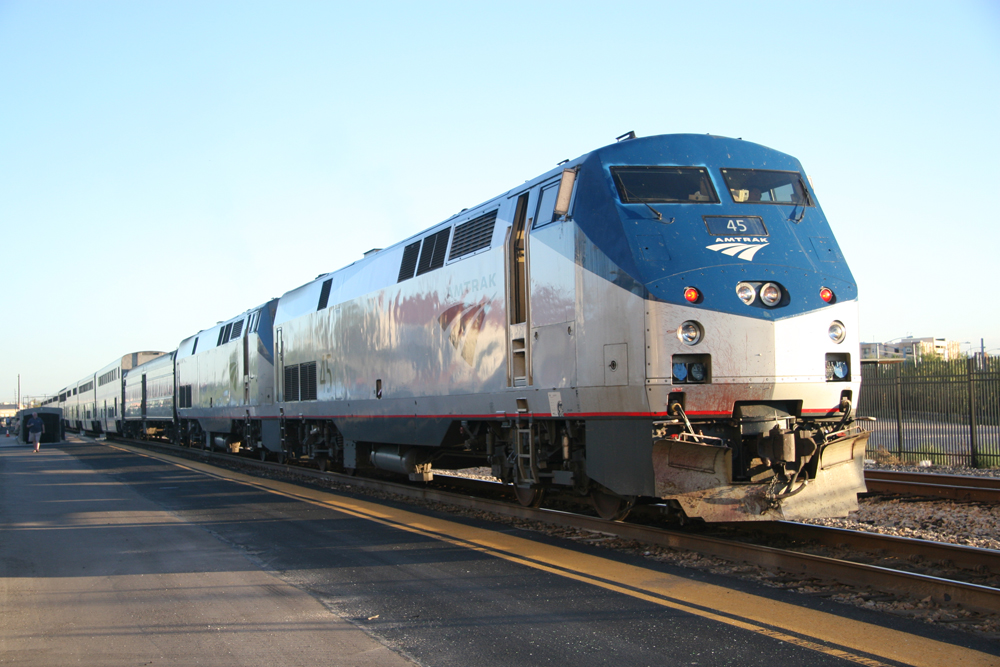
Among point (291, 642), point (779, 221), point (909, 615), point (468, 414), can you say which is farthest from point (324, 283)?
point (909, 615)

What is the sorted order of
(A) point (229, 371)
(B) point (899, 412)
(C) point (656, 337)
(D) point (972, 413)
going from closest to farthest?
1. (C) point (656, 337)
2. (D) point (972, 413)
3. (B) point (899, 412)
4. (A) point (229, 371)

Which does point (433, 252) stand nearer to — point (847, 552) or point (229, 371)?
point (847, 552)

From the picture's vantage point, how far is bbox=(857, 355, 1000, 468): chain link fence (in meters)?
15.7

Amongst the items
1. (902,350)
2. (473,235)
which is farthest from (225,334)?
(902,350)

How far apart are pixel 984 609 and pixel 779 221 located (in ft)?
13.5

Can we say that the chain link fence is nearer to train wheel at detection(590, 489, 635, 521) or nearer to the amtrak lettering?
train wheel at detection(590, 489, 635, 521)

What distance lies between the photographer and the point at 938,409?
16.6 metres

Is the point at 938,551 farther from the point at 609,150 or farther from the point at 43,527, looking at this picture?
the point at 43,527

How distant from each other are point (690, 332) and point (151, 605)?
5.20 metres

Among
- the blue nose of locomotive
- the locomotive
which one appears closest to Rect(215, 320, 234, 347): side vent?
the locomotive

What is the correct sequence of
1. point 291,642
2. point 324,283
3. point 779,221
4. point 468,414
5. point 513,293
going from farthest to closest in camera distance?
point 324,283
point 468,414
point 513,293
point 779,221
point 291,642

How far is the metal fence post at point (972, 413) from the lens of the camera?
1559 cm

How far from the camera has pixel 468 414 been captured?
10242mm

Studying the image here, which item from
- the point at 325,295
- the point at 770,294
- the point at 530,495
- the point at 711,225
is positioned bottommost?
the point at 530,495
